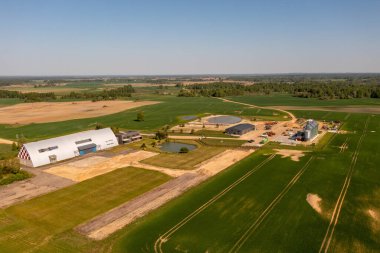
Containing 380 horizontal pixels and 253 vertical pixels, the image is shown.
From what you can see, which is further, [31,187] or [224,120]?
[224,120]

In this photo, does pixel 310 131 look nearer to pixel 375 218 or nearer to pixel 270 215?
pixel 375 218

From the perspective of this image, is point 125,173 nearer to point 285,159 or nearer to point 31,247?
point 31,247

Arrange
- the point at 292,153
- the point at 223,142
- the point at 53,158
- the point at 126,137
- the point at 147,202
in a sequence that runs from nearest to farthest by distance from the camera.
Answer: the point at 147,202 → the point at 53,158 → the point at 292,153 → the point at 223,142 → the point at 126,137

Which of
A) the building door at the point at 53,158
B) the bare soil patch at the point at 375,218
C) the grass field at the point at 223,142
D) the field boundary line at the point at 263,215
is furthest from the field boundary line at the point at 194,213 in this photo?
the building door at the point at 53,158

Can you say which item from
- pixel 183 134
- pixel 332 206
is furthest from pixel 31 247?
pixel 183 134

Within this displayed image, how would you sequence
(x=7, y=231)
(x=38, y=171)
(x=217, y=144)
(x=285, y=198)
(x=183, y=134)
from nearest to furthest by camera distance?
(x=7, y=231), (x=285, y=198), (x=38, y=171), (x=217, y=144), (x=183, y=134)

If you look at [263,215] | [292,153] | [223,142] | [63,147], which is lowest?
[223,142]

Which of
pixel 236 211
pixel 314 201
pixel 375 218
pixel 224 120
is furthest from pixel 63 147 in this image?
pixel 224 120
